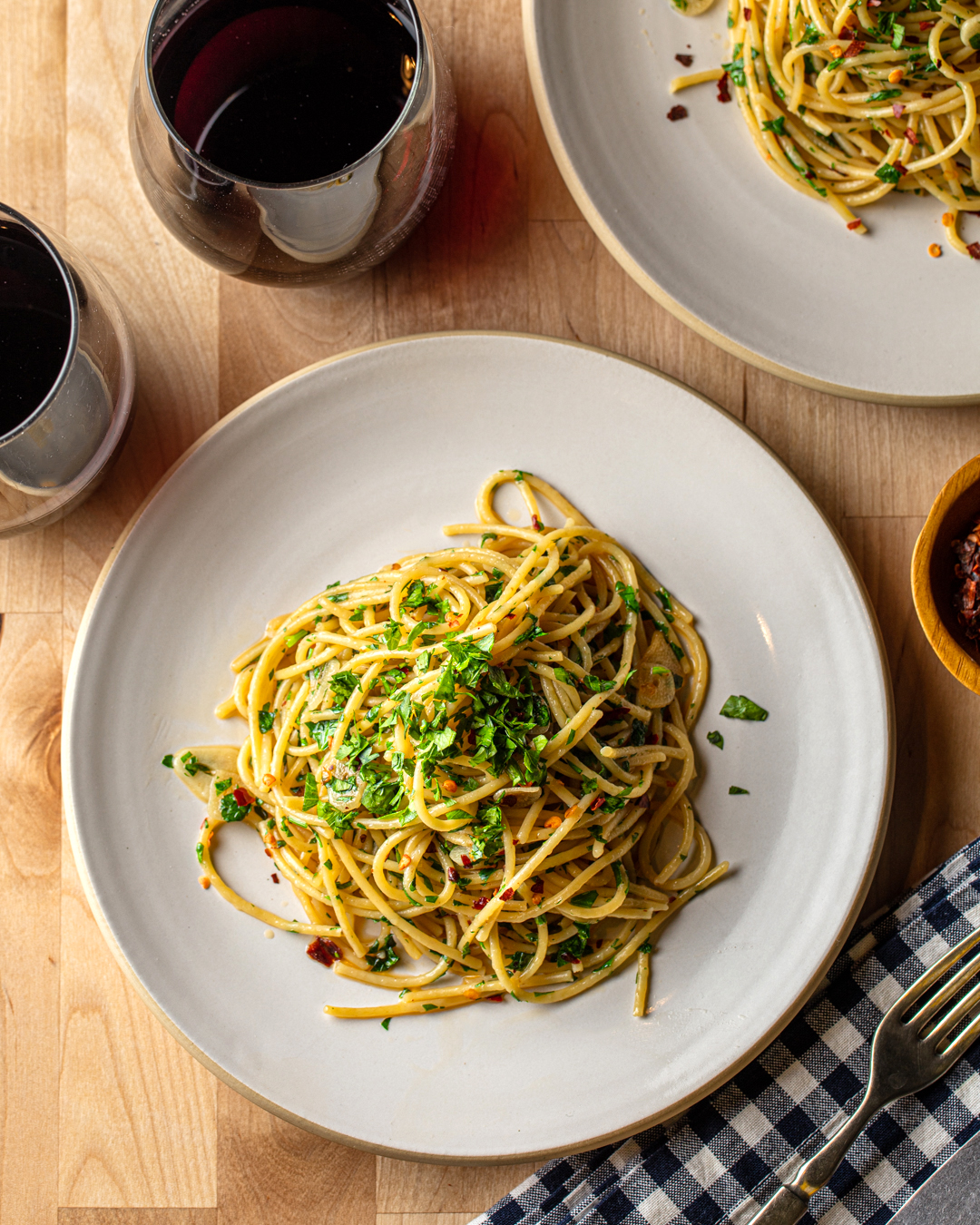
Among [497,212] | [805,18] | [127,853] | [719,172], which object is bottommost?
[127,853]

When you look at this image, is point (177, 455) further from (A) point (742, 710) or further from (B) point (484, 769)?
(A) point (742, 710)

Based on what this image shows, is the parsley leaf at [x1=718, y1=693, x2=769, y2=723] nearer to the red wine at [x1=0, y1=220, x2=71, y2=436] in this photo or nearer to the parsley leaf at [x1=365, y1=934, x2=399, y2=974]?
the parsley leaf at [x1=365, y1=934, x2=399, y2=974]

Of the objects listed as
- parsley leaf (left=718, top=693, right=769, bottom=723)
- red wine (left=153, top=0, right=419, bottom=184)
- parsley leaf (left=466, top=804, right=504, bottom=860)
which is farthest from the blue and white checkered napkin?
red wine (left=153, top=0, right=419, bottom=184)

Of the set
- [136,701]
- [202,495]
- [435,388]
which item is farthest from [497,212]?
[136,701]

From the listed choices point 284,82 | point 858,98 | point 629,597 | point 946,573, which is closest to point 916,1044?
point 946,573

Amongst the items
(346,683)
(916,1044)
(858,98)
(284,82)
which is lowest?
(916,1044)

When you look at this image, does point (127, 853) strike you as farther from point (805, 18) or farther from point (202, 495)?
point (805, 18)

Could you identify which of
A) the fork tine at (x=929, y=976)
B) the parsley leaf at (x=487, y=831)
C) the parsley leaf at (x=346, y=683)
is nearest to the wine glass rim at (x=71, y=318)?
the parsley leaf at (x=346, y=683)
